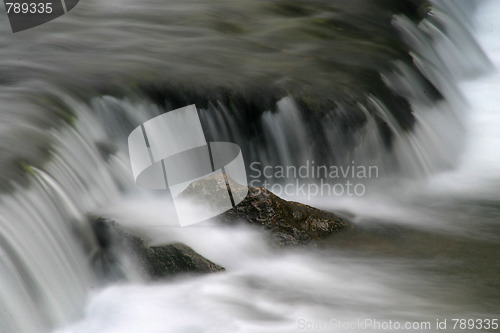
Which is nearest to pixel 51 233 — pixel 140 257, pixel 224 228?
pixel 140 257

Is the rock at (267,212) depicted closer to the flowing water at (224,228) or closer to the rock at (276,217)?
the rock at (276,217)

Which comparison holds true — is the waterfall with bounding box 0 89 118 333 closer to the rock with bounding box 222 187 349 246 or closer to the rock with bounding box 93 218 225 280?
the rock with bounding box 93 218 225 280

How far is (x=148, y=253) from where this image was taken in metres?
5.29

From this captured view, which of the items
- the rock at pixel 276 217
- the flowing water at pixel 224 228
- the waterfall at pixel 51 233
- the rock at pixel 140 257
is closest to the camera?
the waterfall at pixel 51 233

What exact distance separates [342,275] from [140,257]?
1.36 meters

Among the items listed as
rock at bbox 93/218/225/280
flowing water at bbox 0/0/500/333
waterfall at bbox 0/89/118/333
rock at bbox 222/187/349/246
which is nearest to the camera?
waterfall at bbox 0/89/118/333

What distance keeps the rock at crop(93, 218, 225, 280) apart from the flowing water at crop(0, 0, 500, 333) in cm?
7

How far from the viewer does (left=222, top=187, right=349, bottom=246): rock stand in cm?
575

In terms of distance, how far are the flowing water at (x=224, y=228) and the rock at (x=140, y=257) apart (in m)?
0.07

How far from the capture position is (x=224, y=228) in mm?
5820

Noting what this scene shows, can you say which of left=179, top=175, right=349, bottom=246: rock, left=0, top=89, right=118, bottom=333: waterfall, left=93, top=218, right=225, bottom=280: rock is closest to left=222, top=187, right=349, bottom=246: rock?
left=179, top=175, right=349, bottom=246: rock

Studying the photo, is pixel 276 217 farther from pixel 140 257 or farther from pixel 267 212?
pixel 140 257

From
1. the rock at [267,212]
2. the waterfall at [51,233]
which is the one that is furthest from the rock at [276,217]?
the waterfall at [51,233]

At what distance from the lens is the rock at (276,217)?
5.75 metres
